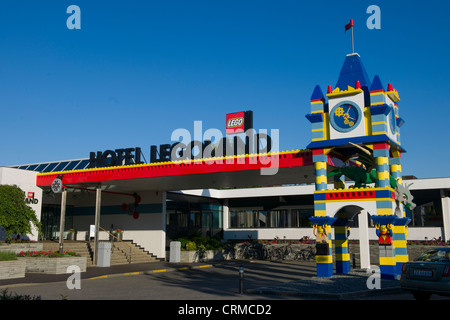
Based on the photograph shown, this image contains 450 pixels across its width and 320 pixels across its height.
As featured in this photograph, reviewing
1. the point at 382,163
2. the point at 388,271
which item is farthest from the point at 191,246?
the point at 382,163

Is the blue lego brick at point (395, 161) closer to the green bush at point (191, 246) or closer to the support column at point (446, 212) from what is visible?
the support column at point (446, 212)

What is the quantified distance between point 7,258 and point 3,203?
19.6ft

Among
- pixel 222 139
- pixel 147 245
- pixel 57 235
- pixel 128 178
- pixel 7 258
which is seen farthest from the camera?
pixel 57 235

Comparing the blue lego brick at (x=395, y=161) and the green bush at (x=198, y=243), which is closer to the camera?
the blue lego brick at (x=395, y=161)

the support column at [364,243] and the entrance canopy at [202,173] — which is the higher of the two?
the entrance canopy at [202,173]

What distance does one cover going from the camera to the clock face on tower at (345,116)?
60.3 ft

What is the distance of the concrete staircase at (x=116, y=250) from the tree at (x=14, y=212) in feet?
8.85

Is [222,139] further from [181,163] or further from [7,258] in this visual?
A: [7,258]

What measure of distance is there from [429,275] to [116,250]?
21895 mm

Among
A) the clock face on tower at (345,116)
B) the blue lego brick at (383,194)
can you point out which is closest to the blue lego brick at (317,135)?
the clock face on tower at (345,116)

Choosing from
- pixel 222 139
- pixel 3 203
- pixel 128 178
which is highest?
pixel 222 139

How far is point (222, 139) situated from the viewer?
23422mm

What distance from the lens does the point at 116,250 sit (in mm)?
28781
